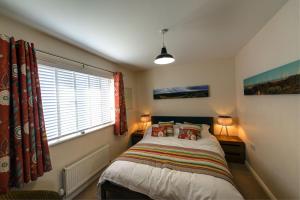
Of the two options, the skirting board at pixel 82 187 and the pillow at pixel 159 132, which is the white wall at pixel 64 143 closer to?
the skirting board at pixel 82 187

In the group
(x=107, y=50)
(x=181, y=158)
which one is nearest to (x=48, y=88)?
(x=107, y=50)

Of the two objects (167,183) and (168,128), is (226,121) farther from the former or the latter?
(167,183)

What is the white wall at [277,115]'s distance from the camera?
1.33 meters

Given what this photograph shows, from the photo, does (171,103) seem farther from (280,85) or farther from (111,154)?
(280,85)

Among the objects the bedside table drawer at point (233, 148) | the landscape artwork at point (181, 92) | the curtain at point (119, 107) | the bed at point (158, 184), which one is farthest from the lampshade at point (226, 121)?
the curtain at point (119, 107)

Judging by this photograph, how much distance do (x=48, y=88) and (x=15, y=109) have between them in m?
0.57

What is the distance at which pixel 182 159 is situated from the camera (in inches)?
76.0

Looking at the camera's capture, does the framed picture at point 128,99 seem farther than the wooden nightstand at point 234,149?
Yes

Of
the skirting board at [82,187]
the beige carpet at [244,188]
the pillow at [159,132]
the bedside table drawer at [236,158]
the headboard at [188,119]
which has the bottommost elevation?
the beige carpet at [244,188]

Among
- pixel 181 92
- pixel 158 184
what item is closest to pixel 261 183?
pixel 158 184

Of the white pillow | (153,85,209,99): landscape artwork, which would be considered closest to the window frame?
(153,85,209,99): landscape artwork

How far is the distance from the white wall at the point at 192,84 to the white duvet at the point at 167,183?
2.20m

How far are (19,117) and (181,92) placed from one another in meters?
3.19

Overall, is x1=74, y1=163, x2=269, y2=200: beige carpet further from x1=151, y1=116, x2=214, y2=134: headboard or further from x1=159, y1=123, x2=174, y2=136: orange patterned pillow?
x1=159, y1=123, x2=174, y2=136: orange patterned pillow
